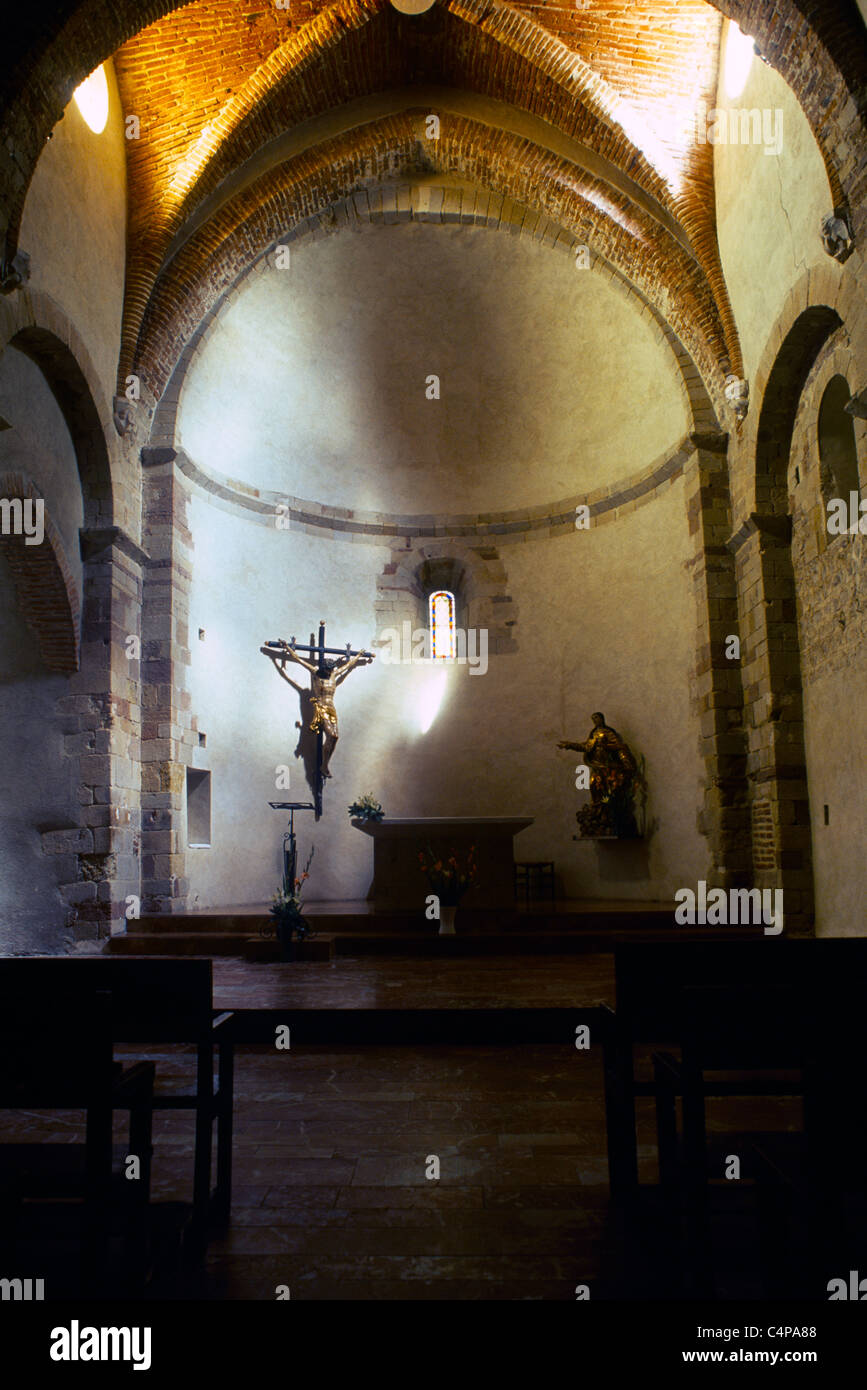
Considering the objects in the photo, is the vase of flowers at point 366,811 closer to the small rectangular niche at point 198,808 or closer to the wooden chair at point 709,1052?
the small rectangular niche at point 198,808

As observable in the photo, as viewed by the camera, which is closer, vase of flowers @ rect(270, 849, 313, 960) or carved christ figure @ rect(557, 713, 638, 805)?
vase of flowers @ rect(270, 849, 313, 960)

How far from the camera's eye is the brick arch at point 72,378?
7.72 metres

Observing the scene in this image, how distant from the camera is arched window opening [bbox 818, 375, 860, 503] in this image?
27.2ft

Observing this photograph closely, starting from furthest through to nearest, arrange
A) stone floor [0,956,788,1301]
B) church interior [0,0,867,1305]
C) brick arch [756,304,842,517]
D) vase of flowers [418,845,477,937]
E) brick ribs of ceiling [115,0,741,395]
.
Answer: brick ribs of ceiling [115,0,741,395]
vase of flowers [418,845,477,937]
brick arch [756,304,842,517]
church interior [0,0,867,1305]
stone floor [0,956,788,1301]

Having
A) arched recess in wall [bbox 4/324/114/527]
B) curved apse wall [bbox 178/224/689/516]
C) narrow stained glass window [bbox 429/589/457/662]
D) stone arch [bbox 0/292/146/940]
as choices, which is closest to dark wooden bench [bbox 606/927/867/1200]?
stone arch [bbox 0/292/146/940]

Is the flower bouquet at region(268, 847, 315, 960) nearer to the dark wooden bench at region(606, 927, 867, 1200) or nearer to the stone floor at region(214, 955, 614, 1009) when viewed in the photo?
the stone floor at region(214, 955, 614, 1009)

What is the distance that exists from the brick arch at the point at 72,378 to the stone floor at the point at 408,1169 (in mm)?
5469

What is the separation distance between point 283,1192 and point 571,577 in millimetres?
10473

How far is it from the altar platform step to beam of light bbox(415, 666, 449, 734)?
3.40 m

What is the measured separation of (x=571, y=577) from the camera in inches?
517

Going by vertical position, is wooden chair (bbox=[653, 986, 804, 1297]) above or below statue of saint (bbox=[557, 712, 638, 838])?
below

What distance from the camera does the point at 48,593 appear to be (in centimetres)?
904

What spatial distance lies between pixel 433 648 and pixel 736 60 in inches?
309

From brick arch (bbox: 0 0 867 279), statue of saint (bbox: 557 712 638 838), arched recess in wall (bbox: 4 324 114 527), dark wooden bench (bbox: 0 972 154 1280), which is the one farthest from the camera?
statue of saint (bbox: 557 712 638 838)
